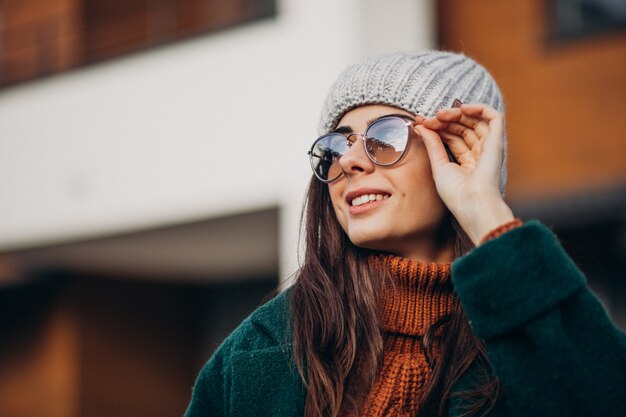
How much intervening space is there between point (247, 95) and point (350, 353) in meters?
6.33

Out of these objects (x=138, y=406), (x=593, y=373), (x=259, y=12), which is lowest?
(x=138, y=406)

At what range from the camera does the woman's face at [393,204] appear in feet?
8.09

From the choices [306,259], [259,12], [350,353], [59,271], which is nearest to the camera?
[350,353]

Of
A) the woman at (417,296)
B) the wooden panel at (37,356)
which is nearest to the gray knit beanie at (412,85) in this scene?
the woman at (417,296)

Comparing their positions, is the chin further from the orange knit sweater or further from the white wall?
the white wall

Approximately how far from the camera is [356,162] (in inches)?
99.6

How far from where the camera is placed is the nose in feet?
8.29

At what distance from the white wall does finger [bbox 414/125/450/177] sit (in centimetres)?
532

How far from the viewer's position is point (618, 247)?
8.59m

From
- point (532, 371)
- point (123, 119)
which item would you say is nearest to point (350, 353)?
point (532, 371)

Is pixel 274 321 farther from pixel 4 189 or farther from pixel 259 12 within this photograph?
pixel 4 189

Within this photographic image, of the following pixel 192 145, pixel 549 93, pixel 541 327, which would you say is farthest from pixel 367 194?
pixel 192 145

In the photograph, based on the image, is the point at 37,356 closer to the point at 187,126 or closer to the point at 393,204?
the point at 187,126

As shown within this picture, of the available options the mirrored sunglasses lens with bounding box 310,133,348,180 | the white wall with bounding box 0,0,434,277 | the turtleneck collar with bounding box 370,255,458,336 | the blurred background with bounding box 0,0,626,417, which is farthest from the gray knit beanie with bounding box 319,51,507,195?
the white wall with bounding box 0,0,434,277
